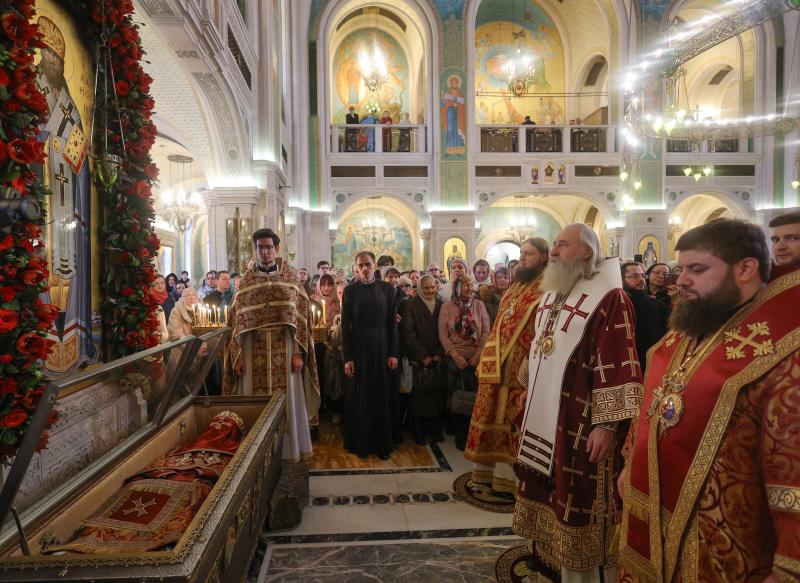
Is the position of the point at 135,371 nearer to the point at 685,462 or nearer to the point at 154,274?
the point at 154,274

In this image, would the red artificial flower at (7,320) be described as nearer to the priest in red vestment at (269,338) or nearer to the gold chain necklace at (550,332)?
the priest in red vestment at (269,338)

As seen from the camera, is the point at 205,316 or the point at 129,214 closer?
the point at 129,214

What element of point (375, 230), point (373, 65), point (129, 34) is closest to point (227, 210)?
point (129, 34)

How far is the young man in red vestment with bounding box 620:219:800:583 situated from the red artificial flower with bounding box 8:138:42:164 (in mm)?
2214

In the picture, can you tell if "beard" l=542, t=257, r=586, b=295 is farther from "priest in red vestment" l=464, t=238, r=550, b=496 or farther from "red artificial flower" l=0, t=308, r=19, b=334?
"red artificial flower" l=0, t=308, r=19, b=334

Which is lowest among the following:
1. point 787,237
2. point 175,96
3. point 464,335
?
point 464,335

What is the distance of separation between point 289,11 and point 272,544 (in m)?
13.7

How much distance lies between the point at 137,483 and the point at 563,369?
1953 mm

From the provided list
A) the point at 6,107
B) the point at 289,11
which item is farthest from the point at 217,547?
the point at 289,11

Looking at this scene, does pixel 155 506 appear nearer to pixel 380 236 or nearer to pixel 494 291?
pixel 494 291

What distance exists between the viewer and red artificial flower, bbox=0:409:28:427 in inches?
67.8

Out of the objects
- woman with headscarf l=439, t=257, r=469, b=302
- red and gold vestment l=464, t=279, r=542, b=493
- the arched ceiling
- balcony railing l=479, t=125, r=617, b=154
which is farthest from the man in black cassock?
balcony railing l=479, t=125, r=617, b=154

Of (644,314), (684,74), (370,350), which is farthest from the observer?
(684,74)

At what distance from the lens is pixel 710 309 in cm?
150
